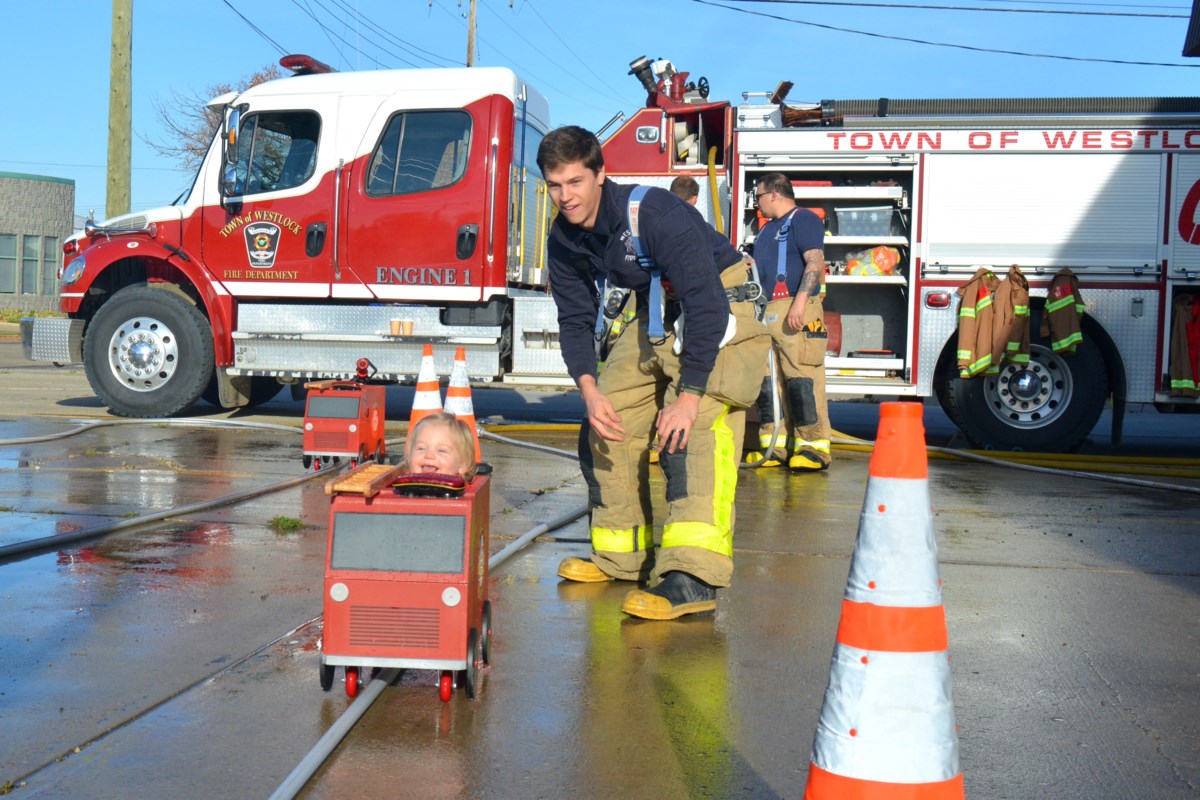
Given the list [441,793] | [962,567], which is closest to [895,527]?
[441,793]

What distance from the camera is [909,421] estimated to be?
2334 millimetres

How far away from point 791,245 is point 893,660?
21.3 ft

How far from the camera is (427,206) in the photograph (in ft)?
34.0

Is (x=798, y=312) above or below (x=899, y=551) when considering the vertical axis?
above

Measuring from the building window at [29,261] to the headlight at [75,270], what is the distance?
128 ft

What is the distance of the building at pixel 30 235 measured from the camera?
45.5 meters

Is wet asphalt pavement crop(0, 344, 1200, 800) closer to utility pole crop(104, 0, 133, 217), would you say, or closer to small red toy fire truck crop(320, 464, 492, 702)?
small red toy fire truck crop(320, 464, 492, 702)

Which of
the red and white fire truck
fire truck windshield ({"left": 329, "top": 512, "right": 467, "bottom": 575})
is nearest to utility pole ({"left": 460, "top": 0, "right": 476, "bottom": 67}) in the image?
the red and white fire truck

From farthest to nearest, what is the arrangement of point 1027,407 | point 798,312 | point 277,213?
point 277,213 → point 1027,407 → point 798,312

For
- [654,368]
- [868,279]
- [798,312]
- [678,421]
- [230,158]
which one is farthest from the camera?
[230,158]

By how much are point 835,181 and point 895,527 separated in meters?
8.59

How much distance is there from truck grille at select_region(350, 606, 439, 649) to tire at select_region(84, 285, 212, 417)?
7920mm

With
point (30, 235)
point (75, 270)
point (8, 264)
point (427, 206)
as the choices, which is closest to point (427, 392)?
point (427, 206)

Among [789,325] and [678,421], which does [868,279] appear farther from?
[678,421]
